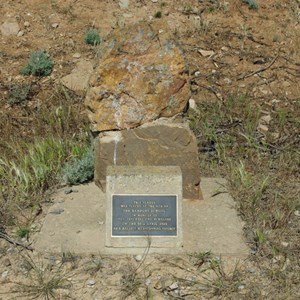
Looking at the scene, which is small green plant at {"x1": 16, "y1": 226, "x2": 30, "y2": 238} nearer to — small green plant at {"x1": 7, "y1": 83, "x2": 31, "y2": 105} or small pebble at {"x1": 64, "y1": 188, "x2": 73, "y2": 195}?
small pebble at {"x1": 64, "y1": 188, "x2": 73, "y2": 195}

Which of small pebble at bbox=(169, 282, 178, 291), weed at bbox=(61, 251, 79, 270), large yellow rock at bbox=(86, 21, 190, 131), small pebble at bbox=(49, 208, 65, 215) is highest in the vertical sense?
large yellow rock at bbox=(86, 21, 190, 131)

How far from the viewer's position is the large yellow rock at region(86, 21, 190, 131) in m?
5.08

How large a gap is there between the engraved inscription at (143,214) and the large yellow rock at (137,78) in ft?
3.49

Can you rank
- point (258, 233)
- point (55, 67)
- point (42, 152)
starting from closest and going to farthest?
point (258, 233)
point (42, 152)
point (55, 67)

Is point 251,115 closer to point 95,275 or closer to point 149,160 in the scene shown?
point 149,160

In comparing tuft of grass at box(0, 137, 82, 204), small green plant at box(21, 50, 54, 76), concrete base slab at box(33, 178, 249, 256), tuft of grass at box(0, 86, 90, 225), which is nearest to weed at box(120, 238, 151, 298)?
concrete base slab at box(33, 178, 249, 256)

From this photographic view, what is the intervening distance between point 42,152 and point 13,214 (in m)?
0.83

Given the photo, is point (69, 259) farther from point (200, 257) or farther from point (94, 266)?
point (200, 257)

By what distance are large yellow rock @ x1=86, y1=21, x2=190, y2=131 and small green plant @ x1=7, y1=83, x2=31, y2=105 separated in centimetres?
200

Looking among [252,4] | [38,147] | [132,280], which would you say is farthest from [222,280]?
[252,4]

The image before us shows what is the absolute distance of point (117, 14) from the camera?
325 inches

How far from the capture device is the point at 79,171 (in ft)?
17.4

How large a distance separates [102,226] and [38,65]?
3.18 m

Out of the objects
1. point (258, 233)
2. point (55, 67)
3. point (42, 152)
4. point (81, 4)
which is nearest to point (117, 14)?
point (81, 4)
